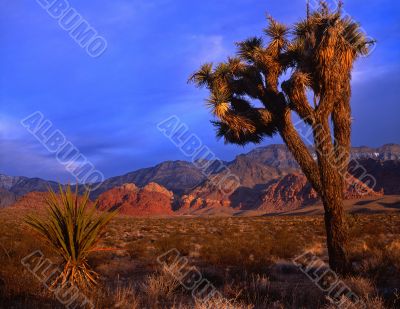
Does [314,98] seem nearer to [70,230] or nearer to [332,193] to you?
[332,193]

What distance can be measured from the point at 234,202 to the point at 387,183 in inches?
1465

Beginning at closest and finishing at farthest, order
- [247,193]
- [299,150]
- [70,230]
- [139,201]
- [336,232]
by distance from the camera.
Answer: [70,230]
[336,232]
[299,150]
[139,201]
[247,193]

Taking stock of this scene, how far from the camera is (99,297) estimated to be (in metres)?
5.73

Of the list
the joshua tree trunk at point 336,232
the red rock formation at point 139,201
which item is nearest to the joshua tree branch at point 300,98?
the joshua tree trunk at point 336,232

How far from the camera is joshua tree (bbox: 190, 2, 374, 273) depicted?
9.55 metres

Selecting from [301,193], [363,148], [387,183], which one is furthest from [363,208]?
[363,148]

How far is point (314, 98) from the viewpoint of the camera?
33.4 ft

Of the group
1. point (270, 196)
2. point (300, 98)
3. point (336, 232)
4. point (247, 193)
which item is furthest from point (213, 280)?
point (247, 193)

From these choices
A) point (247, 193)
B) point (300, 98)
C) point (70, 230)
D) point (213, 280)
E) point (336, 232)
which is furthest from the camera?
point (247, 193)

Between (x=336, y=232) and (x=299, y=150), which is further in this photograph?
(x=299, y=150)

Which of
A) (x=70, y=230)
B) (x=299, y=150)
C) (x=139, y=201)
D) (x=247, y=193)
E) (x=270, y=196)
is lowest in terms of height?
(x=70, y=230)

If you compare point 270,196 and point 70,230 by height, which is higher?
point 270,196

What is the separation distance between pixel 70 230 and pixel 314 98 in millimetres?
6196

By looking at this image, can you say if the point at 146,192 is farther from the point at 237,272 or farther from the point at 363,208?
the point at 237,272
